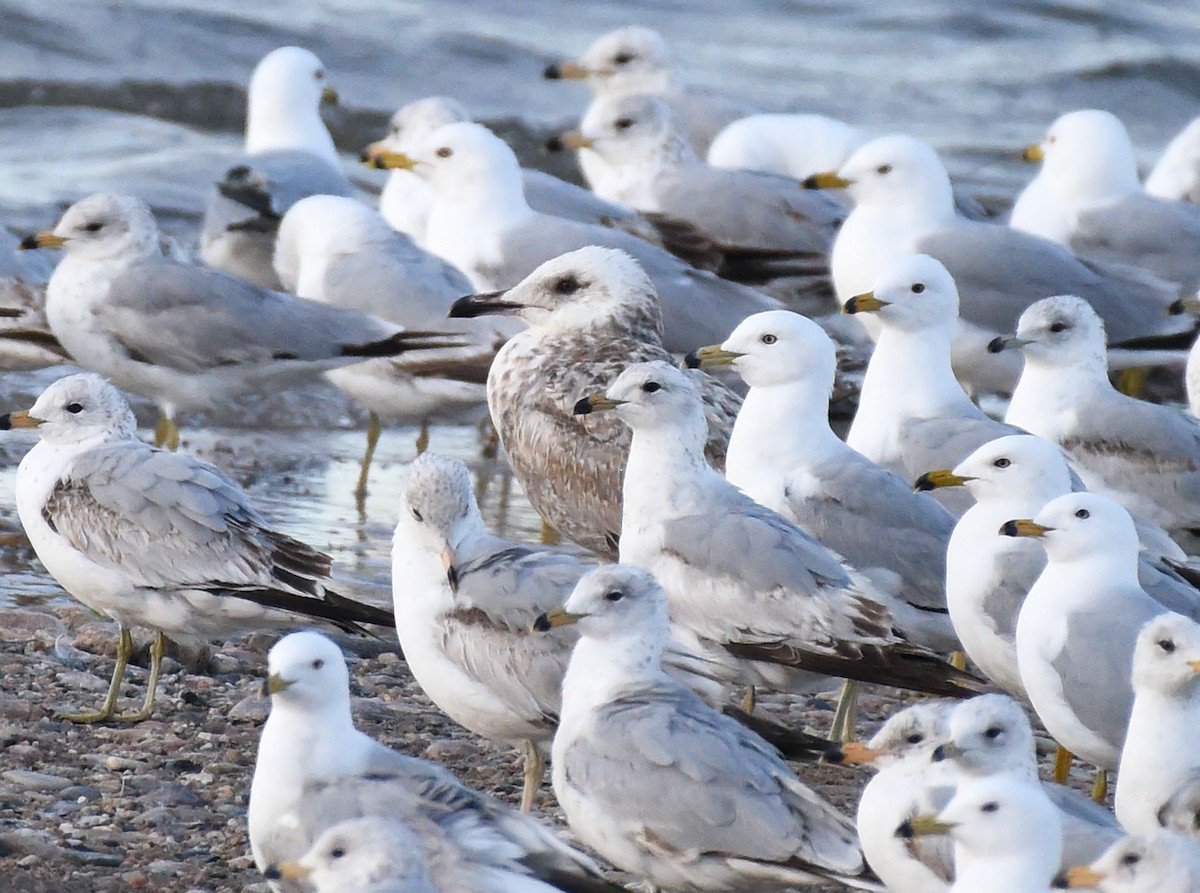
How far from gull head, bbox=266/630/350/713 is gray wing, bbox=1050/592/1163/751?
1.91 m

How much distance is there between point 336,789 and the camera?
16.0 ft

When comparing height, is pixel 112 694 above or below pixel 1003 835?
below

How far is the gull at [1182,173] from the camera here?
13.3m

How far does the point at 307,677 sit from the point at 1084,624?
6.81ft

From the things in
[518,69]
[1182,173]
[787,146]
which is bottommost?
[518,69]

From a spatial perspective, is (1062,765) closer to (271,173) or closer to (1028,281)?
(1028,281)

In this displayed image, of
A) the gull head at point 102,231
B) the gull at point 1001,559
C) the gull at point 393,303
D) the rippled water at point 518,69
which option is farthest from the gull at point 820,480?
the rippled water at point 518,69

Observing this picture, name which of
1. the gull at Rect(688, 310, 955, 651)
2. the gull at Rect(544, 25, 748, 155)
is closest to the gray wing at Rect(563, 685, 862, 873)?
the gull at Rect(688, 310, 955, 651)

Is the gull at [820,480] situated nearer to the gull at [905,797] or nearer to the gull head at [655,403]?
the gull head at [655,403]

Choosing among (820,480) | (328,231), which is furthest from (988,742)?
(328,231)

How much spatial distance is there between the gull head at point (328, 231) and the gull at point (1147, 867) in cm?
606

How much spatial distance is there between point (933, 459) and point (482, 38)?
1360 cm

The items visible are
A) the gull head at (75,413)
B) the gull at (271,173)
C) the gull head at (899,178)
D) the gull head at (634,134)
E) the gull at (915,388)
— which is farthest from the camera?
the gull head at (634,134)

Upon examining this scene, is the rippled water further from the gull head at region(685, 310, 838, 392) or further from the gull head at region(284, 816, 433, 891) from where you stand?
the gull head at region(284, 816, 433, 891)
